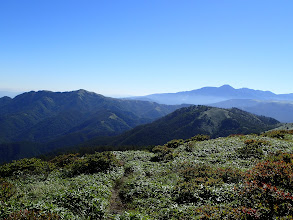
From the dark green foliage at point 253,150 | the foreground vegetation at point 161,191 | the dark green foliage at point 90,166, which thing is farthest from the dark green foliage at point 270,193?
the dark green foliage at point 90,166

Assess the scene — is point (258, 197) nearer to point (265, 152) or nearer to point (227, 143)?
point (265, 152)

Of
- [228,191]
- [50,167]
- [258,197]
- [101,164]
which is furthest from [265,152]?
[50,167]

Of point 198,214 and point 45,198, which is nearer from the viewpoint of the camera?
point 198,214

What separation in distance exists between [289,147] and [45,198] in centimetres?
2841

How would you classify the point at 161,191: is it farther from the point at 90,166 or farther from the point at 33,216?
the point at 90,166

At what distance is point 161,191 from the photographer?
15.1 metres

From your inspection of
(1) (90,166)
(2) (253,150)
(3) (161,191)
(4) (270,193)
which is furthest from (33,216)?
(2) (253,150)

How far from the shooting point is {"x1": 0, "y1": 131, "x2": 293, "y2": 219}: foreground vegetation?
9430 mm

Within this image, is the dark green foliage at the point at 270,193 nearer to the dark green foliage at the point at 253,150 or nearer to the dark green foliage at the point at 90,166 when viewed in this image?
the dark green foliage at the point at 253,150

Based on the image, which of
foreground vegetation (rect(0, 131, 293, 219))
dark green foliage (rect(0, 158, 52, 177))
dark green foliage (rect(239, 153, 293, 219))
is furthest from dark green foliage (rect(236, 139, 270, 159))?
dark green foliage (rect(0, 158, 52, 177))

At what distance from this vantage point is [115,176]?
68.8 feet

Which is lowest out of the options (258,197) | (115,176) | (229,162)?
(115,176)

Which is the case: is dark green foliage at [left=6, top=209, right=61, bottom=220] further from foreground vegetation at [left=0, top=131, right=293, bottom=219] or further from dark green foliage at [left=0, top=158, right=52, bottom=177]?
dark green foliage at [left=0, top=158, right=52, bottom=177]

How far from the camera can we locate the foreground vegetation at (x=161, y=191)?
30.9 ft
